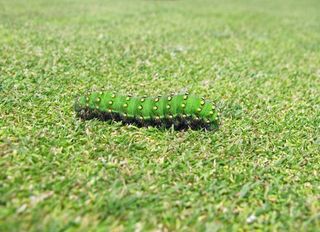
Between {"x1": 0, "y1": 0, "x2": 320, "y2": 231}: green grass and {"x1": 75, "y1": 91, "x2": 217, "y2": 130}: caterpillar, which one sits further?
{"x1": 75, "y1": 91, "x2": 217, "y2": 130}: caterpillar

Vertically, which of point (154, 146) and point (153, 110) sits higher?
point (153, 110)

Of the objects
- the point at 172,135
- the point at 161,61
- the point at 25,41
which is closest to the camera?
the point at 172,135

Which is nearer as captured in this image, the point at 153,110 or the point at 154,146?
the point at 154,146

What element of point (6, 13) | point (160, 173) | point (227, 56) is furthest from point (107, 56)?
point (6, 13)

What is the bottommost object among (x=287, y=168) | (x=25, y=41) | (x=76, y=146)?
(x=287, y=168)

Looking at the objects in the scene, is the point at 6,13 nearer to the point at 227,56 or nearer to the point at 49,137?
the point at 227,56
